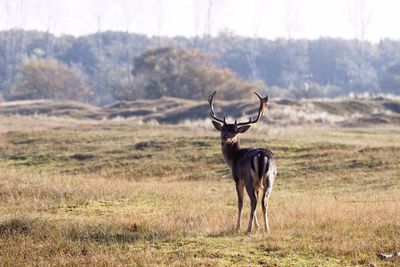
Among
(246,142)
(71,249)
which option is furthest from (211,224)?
(246,142)

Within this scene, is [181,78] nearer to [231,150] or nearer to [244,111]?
[244,111]

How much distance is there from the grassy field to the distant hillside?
19.4 metres

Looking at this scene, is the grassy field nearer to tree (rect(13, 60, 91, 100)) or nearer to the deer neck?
the deer neck

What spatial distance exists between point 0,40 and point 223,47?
49189mm

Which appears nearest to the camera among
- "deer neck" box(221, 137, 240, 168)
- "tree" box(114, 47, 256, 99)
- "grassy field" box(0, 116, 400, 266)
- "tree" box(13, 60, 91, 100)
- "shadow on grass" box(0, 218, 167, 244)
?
"grassy field" box(0, 116, 400, 266)

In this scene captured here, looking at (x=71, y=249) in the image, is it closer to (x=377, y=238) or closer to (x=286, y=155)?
(x=377, y=238)

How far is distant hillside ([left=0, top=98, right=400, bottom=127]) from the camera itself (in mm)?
49606

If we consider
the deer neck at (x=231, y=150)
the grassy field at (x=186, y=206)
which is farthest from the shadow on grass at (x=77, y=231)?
the deer neck at (x=231, y=150)

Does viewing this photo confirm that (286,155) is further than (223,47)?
No

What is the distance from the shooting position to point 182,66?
86500mm

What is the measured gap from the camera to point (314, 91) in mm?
104188

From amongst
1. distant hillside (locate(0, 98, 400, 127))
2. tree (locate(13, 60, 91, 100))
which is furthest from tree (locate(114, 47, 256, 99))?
distant hillside (locate(0, 98, 400, 127))

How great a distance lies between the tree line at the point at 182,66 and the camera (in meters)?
87.4

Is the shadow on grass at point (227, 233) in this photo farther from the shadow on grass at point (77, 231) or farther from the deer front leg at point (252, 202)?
the shadow on grass at point (77, 231)
